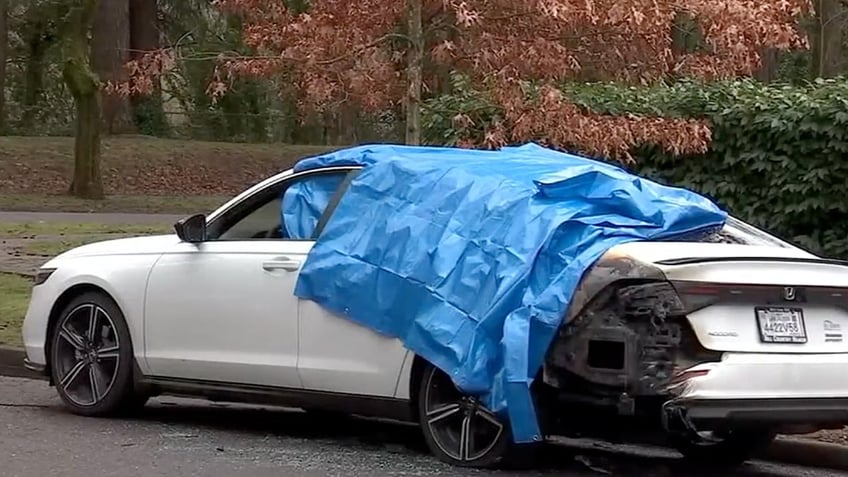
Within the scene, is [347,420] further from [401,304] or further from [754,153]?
[754,153]

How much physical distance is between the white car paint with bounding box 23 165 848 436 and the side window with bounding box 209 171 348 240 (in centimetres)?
7

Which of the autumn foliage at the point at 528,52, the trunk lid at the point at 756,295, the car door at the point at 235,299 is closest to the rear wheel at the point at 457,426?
the car door at the point at 235,299

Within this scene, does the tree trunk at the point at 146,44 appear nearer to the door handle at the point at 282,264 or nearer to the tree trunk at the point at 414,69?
the tree trunk at the point at 414,69

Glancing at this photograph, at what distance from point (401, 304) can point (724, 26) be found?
5.56m

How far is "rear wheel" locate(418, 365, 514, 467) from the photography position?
743 cm

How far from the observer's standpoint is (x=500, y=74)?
1255 cm

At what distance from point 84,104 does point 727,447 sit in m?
23.7

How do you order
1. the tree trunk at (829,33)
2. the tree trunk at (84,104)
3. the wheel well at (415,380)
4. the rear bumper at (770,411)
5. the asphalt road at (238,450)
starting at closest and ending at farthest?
the rear bumper at (770,411) < the asphalt road at (238,450) < the wheel well at (415,380) < the tree trunk at (829,33) < the tree trunk at (84,104)

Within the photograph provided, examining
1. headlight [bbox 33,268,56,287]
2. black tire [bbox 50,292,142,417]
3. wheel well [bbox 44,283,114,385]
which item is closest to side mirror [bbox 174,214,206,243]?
black tire [bbox 50,292,142,417]

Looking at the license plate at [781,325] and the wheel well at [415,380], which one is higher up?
the license plate at [781,325]

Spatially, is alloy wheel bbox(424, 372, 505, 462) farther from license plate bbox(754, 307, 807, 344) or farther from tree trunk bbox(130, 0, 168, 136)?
tree trunk bbox(130, 0, 168, 136)

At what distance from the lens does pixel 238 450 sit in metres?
8.17

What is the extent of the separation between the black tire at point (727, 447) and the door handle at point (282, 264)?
7.64 ft

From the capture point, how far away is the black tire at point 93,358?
8.97 meters
